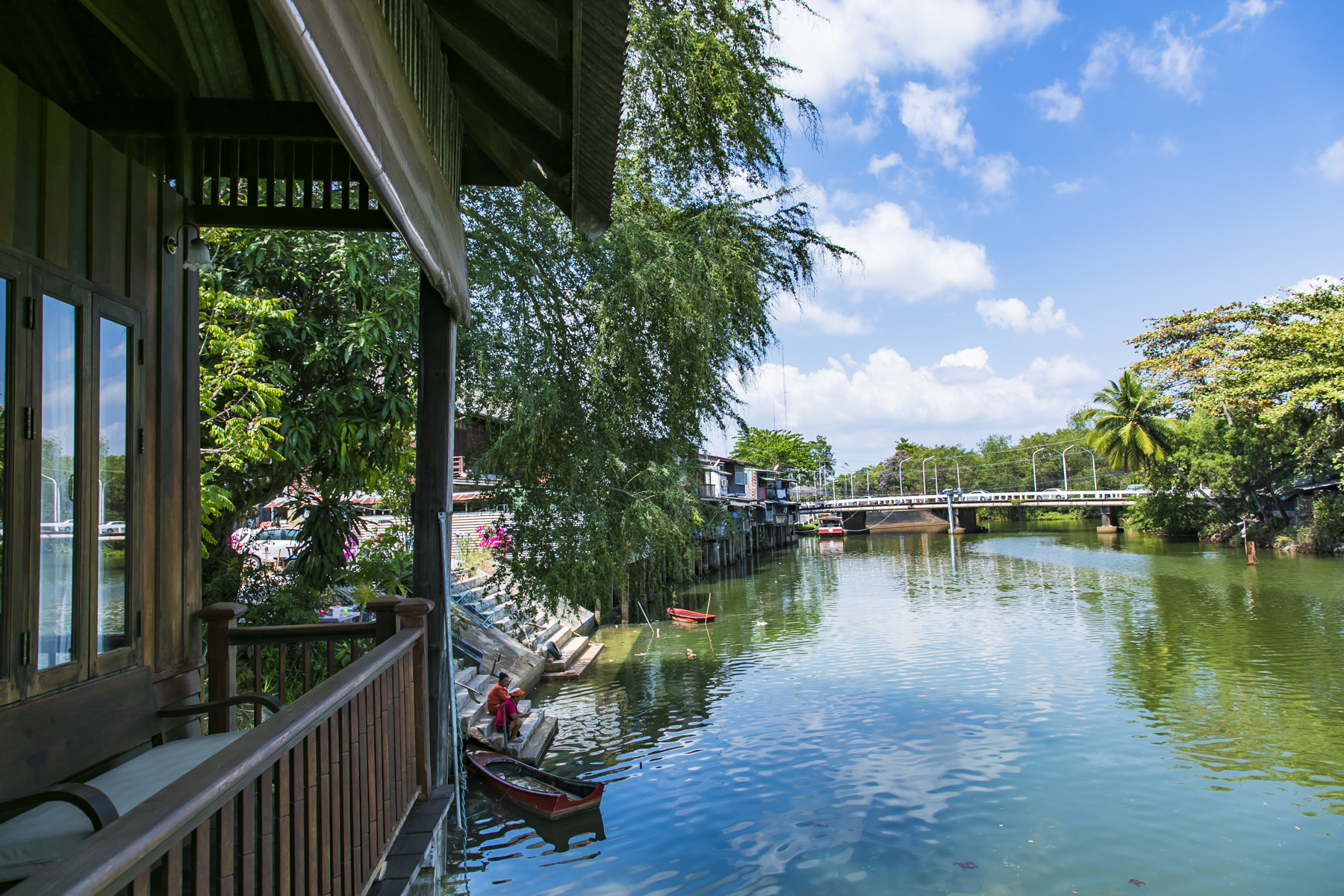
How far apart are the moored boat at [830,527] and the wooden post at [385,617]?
64902mm

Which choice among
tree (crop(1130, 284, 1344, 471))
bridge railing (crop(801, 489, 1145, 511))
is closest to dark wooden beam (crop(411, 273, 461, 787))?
tree (crop(1130, 284, 1344, 471))

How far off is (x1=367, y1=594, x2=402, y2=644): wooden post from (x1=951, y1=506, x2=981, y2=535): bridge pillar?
7024 centimetres

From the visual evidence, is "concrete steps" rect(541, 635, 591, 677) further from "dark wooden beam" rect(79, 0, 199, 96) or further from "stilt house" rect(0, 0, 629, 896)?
"dark wooden beam" rect(79, 0, 199, 96)

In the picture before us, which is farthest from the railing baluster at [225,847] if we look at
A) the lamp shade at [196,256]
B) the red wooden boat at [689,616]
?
the red wooden boat at [689,616]

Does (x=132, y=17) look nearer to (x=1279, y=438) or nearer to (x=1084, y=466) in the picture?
(x=1279, y=438)

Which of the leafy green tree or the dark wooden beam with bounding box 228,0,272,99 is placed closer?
the dark wooden beam with bounding box 228,0,272,99

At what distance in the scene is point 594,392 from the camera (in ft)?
32.7

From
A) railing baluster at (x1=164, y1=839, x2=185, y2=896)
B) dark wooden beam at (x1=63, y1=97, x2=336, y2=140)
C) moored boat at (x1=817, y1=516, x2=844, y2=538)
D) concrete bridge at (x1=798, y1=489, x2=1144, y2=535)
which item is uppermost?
dark wooden beam at (x1=63, y1=97, x2=336, y2=140)

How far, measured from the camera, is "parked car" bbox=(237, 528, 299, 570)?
913cm

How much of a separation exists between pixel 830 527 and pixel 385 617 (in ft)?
231

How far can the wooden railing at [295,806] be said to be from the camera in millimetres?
1340

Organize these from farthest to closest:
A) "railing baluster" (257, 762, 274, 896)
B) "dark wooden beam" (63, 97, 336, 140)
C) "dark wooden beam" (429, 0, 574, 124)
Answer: "dark wooden beam" (63, 97, 336, 140) → "dark wooden beam" (429, 0, 574, 124) → "railing baluster" (257, 762, 274, 896)

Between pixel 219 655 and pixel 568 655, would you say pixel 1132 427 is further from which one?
pixel 219 655

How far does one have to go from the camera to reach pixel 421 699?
3.99m
